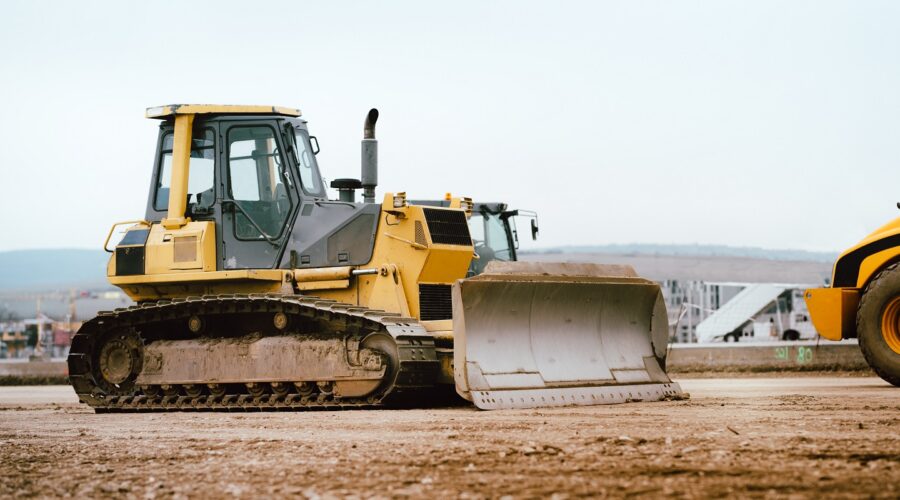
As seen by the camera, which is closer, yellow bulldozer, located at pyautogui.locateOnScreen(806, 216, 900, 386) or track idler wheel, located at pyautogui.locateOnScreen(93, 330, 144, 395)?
yellow bulldozer, located at pyautogui.locateOnScreen(806, 216, 900, 386)

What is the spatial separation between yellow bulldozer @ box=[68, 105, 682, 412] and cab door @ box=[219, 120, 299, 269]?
0.02m

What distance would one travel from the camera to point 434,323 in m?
14.8

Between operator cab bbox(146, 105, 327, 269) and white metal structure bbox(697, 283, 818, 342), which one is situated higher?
operator cab bbox(146, 105, 327, 269)

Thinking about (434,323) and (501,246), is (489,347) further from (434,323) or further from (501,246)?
(501,246)

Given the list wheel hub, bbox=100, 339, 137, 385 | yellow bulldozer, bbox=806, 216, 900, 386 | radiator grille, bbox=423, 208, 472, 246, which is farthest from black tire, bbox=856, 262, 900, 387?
wheel hub, bbox=100, 339, 137, 385

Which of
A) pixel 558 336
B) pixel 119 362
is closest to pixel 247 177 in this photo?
pixel 119 362

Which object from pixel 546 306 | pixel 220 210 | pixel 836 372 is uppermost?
pixel 220 210

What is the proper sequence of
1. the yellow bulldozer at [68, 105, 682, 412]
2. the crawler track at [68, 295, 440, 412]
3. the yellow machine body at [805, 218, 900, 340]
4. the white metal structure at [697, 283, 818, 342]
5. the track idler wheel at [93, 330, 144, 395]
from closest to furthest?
the crawler track at [68, 295, 440, 412]
the yellow bulldozer at [68, 105, 682, 412]
the yellow machine body at [805, 218, 900, 340]
the track idler wheel at [93, 330, 144, 395]
the white metal structure at [697, 283, 818, 342]

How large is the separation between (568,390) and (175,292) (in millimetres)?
5593

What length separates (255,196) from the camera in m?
15.7

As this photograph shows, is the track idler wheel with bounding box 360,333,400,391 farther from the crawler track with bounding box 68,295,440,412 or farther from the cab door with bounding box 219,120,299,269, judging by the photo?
the cab door with bounding box 219,120,299,269

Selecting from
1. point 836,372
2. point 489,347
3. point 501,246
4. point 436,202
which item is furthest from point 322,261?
point 836,372

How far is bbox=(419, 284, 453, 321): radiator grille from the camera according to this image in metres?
15.0

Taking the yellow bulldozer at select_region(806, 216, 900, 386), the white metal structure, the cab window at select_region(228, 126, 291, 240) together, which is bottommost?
the white metal structure
